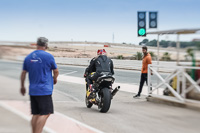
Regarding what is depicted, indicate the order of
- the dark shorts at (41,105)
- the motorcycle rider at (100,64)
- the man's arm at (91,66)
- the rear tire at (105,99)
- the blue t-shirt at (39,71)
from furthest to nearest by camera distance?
the man's arm at (91,66), the motorcycle rider at (100,64), the rear tire at (105,99), the dark shorts at (41,105), the blue t-shirt at (39,71)

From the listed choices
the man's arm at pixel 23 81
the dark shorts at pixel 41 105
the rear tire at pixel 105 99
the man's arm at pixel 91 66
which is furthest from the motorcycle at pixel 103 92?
the man's arm at pixel 23 81

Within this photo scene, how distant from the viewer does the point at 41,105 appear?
4328 millimetres

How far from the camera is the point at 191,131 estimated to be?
15.1 feet

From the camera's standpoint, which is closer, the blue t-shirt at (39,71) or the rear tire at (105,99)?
the blue t-shirt at (39,71)

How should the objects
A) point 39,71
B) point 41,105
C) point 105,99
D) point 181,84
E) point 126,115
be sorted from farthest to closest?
point 105,99
point 126,115
point 181,84
point 41,105
point 39,71

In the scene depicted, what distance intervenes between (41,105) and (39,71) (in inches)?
22.4

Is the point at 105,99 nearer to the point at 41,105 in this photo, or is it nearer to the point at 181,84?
the point at 181,84

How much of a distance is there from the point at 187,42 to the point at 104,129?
2.09m

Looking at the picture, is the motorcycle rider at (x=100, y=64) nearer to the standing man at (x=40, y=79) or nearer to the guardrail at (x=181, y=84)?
the guardrail at (x=181, y=84)

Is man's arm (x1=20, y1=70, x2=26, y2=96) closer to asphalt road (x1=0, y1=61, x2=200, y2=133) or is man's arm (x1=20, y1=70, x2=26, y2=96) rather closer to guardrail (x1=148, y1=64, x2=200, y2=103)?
asphalt road (x1=0, y1=61, x2=200, y2=133)

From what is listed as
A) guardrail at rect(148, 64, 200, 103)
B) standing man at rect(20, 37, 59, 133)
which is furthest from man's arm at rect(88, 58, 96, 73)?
standing man at rect(20, 37, 59, 133)

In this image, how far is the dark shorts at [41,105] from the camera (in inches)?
167

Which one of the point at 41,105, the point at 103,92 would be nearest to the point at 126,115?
the point at 103,92

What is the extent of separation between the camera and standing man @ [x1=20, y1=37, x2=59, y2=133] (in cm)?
393
